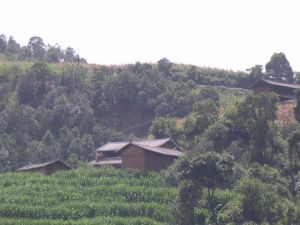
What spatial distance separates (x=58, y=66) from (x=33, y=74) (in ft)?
34.8

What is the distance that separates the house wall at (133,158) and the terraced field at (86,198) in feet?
2.95

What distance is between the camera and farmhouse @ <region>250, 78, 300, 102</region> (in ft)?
158

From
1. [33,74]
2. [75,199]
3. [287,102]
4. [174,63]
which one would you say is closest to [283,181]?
[75,199]

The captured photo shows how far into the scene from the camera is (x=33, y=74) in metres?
60.2

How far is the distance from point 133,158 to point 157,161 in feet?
3.95

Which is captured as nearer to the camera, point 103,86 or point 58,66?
point 103,86

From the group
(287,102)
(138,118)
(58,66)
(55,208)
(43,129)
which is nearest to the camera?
(55,208)

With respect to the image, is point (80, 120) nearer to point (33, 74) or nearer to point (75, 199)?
point (33, 74)

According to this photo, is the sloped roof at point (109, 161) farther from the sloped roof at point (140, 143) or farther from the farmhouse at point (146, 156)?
the farmhouse at point (146, 156)

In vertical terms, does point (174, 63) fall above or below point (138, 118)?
above

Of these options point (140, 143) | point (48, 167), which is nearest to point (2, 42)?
point (48, 167)

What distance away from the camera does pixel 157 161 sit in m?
38.1

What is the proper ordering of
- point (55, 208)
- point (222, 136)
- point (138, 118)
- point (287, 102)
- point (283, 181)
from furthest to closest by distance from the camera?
point (138, 118), point (287, 102), point (222, 136), point (283, 181), point (55, 208)

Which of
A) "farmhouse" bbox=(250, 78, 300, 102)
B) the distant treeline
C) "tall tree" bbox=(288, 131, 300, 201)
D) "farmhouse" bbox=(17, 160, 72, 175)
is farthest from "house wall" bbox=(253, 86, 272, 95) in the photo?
the distant treeline
